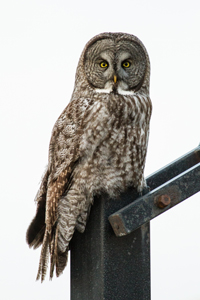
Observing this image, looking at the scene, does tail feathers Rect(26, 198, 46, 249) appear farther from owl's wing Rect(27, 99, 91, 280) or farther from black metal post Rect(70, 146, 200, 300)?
black metal post Rect(70, 146, 200, 300)

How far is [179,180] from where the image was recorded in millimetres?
1497

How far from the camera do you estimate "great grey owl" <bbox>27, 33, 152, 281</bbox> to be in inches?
70.2

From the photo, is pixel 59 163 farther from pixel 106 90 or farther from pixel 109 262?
pixel 109 262

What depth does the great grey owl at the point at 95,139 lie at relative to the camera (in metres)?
1.78

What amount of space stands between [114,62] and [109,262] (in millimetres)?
804

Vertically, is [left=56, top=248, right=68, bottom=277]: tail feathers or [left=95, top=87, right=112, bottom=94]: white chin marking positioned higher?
[left=95, top=87, right=112, bottom=94]: white chin marking

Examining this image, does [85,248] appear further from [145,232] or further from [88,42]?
[88,42]

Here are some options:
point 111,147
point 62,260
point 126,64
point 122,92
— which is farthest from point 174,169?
point 62,260

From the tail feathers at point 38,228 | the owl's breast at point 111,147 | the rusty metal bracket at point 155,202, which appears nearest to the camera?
the rusty metal bracket at point 155,202

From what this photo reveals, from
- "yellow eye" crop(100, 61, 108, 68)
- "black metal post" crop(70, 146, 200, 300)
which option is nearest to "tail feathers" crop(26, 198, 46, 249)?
"black metal post" crop(70, 146, 200, 300)

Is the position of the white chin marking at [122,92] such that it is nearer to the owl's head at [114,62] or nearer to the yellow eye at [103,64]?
the owl's head at [114,62]

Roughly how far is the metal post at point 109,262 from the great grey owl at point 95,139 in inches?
4.8

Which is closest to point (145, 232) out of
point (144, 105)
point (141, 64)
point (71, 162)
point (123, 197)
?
point (123, 197)

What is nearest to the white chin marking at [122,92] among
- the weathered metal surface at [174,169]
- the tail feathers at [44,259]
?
the weathered metal surface at [174,169]
